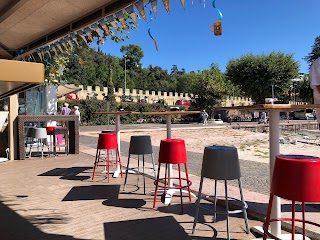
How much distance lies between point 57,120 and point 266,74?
34.4 metres

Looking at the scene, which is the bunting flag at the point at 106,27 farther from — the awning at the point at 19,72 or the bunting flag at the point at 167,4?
the awning at the point at 19,72

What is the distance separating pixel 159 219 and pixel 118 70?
6920cm

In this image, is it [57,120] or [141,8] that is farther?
[57,120]

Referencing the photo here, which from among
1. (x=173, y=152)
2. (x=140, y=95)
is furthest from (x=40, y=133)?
(x=140, y=95)

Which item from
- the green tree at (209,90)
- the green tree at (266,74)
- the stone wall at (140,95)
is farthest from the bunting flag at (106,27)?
the stone wall at (140,95)

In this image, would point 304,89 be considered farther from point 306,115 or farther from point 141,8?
point 141,8

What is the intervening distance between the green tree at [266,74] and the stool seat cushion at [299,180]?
125 ft

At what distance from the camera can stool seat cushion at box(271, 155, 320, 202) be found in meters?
1.97

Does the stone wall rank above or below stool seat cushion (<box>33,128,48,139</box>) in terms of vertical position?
above

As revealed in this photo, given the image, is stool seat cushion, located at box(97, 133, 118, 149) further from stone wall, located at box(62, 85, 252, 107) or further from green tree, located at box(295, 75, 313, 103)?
green tree, located at box(295, 75, 313, 103)

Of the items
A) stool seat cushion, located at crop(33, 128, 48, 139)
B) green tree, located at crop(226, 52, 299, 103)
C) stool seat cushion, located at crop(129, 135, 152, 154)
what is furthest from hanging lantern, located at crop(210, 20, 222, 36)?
green tree, located at crop(226, 52, 299, 103)

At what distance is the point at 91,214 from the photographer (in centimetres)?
361

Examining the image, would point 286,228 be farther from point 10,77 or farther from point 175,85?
point 175,85

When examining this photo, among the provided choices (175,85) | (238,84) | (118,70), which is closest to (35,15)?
Answer: (238,84)
